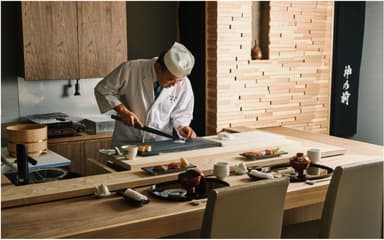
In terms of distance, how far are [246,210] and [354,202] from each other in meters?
0.63

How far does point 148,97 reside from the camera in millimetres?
3156

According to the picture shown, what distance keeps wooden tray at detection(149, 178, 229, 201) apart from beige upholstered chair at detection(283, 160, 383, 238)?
17.8 inches

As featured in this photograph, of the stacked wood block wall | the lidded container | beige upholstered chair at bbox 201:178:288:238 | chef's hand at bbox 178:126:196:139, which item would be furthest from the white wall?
beige upholstered chair at bbox 201:178:288:238

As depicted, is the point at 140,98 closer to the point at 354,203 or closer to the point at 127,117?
the point at 127,117

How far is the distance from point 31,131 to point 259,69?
1.93m

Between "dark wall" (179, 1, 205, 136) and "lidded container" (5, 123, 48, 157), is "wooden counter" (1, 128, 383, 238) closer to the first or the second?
"lidded container" (5, 123, 48, 157)

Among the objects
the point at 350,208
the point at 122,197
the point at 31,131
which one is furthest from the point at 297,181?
the point at 31,131

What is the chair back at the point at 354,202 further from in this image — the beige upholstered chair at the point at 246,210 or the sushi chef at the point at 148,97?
the sushi chef at the point at 148,97

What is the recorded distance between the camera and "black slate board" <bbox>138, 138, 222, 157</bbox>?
2.66 m

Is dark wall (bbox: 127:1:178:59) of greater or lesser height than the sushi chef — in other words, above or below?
above

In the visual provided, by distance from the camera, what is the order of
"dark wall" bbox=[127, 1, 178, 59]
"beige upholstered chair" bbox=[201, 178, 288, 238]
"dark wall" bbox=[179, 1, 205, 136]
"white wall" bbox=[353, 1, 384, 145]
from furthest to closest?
"white wall" bbox=[353, 1, 384, 145] < "dark wall" bbox=[127, 1, 178, 59] < "dark wall" bbox=[179, 1, 205, 136] < "beige upholstered chair" bbox=[201, 178, 288, 238]

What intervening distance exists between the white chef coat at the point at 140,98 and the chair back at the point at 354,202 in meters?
1.36

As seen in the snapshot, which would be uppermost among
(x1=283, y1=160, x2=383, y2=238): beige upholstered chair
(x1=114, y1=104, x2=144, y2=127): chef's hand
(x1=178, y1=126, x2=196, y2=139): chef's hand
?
(x1=114, y1=104, x2=144, y2=127): chef's hand

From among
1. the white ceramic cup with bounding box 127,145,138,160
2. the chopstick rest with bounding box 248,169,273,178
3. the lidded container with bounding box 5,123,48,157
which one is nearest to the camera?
the chopstick rest with bounding box 248,169,273,178
